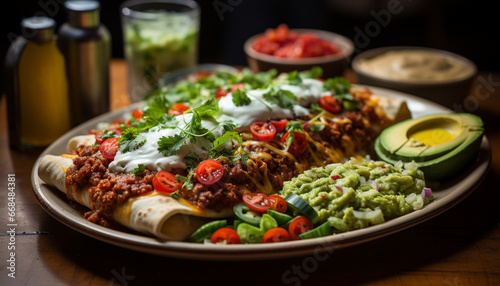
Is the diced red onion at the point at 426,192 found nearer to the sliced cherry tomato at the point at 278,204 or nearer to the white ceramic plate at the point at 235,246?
the white ceramic plate at the point at 235,246

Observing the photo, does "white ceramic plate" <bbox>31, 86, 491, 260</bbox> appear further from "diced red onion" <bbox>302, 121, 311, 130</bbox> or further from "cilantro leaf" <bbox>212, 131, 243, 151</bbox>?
"diced red onion" <bbox>302, 121, 311, 130</bbox>

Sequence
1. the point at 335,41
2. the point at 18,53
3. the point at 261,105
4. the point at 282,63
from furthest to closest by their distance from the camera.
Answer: the point at 335,41 → the point at 282,63 → the point at 18,53 → the point at 261,105

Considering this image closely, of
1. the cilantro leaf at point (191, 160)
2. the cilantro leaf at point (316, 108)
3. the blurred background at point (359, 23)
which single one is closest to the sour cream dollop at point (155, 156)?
the cilantro leaf at point (191, 160)

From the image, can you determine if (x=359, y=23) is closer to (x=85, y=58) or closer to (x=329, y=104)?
(x=329, y=104)

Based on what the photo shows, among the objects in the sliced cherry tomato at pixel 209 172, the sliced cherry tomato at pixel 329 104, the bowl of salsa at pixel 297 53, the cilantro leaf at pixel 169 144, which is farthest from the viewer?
the bowl of salsa at pixel 297 53

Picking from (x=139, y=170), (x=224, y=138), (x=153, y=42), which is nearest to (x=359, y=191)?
(x=224, y=138)

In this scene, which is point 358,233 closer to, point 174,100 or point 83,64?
point 174,100

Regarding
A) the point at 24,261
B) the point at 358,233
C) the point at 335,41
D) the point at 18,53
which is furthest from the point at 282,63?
the point at 24,261
